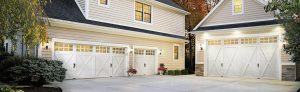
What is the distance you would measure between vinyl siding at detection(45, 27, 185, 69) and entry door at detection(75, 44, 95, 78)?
1.73 ft

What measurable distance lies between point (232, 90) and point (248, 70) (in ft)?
22.7

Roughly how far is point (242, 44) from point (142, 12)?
22.0 feet

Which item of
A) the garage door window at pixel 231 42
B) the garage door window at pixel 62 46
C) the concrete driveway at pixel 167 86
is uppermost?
the garage door window at pixel 231 42

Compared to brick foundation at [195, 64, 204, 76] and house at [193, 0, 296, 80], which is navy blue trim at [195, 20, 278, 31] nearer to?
house at [193, 0, 296, 80]

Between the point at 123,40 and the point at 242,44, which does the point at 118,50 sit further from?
the point at 242,44

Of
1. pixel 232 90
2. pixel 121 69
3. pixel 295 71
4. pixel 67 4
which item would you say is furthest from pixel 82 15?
pixel 295 71

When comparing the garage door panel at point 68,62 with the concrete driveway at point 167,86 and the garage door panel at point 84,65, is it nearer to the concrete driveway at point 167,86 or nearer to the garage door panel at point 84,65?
the garage door panel at point 84,65

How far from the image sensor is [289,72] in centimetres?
1587

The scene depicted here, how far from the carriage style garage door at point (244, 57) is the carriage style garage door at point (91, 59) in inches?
223

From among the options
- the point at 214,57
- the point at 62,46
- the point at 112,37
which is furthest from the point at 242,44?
the point at 62,46

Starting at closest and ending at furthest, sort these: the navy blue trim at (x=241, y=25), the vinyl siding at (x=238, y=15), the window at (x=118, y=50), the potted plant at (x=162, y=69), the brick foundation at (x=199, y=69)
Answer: the navy blue trim at (x=241, y=25) < the vinyl siding at (x=238, y=15) < the window at (x=118, y=50) < the brick foundation at (x=199, y=69) < the potted plant at (x=162, y=69)

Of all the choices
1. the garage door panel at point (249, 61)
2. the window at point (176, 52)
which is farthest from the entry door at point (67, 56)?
the garage door panel at point (249, 61)

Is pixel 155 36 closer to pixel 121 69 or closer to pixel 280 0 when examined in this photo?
pixel 121 69

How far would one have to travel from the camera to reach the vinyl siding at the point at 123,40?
576 inches
